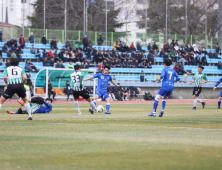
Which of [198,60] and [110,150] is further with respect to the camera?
[198,60]

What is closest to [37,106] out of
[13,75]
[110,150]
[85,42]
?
[13,75]

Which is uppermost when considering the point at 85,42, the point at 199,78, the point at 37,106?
the point at 85,42

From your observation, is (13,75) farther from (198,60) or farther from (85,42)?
(198,60)

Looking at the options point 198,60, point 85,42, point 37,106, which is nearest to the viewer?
point 37,106

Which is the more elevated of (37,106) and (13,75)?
(13,75)

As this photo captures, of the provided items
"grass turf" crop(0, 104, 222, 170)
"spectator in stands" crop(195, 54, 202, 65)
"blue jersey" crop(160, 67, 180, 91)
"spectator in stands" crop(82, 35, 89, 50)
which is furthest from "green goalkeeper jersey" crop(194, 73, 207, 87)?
"spectator in stands" crop(195, 54, 202, 65)

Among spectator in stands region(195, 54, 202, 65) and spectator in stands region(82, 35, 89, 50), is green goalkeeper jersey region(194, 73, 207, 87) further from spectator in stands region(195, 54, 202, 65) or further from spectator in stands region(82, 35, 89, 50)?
spectator in stands region(195, 54, 202, 65)

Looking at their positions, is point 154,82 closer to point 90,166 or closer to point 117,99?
point 117,99

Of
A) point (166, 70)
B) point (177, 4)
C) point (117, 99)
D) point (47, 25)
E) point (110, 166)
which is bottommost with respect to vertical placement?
point (117, 99)

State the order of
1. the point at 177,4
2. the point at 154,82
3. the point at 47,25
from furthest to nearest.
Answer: the point at 177,4
the point at 47,25
the point at 154,82

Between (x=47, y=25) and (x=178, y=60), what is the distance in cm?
1911

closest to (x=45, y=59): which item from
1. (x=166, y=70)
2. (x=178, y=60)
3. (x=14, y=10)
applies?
(x=178, y=60)

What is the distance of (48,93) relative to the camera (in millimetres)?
32844

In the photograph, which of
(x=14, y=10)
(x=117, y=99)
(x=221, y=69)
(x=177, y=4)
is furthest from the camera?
(x=14, y=10)
